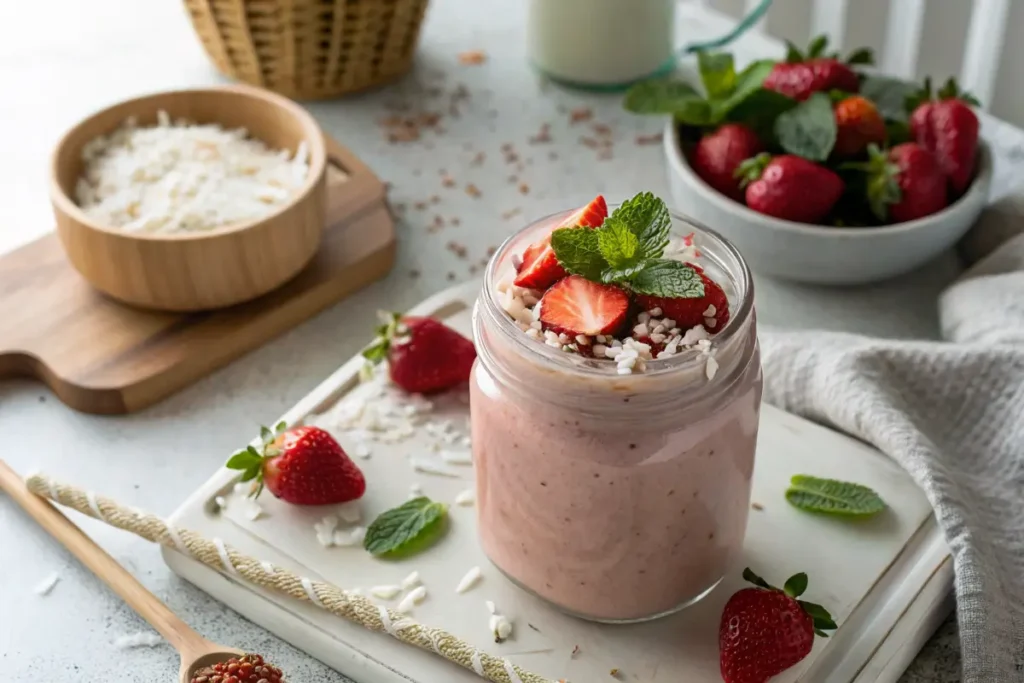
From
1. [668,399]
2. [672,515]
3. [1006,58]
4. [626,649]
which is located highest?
[668,399]

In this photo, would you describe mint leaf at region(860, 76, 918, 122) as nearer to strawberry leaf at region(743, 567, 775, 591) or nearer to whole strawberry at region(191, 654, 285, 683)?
strawberry leaf at region(743, 567, 775, 591)

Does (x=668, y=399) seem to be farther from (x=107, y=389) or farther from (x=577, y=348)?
(x=107, y=389)

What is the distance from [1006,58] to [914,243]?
97cm

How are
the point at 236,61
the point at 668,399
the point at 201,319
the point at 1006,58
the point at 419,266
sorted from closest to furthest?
1. the point at 668,399
2. the point at 201,319
3. the point at 419,266
4. the point at 236,61
5. the point at 1006,58

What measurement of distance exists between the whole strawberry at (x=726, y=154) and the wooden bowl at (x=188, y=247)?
377 mm

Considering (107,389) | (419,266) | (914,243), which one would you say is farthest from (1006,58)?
(107,389)

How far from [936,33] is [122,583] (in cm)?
163

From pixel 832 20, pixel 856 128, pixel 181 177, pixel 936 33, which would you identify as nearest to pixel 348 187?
pixel 181 177

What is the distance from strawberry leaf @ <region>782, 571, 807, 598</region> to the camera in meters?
0.84

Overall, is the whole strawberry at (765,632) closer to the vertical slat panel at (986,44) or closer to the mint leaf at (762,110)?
the mint leaf at (762,110)

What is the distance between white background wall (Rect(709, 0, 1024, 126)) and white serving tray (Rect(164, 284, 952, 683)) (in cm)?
112

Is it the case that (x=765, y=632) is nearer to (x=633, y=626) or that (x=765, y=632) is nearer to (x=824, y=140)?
(x=633, y=626)

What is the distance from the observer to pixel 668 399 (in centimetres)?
73

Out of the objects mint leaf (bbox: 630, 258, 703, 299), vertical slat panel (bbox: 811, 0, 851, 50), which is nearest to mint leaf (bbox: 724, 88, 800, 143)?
mint leaf (bbox: 630, 258, 703, 299)
